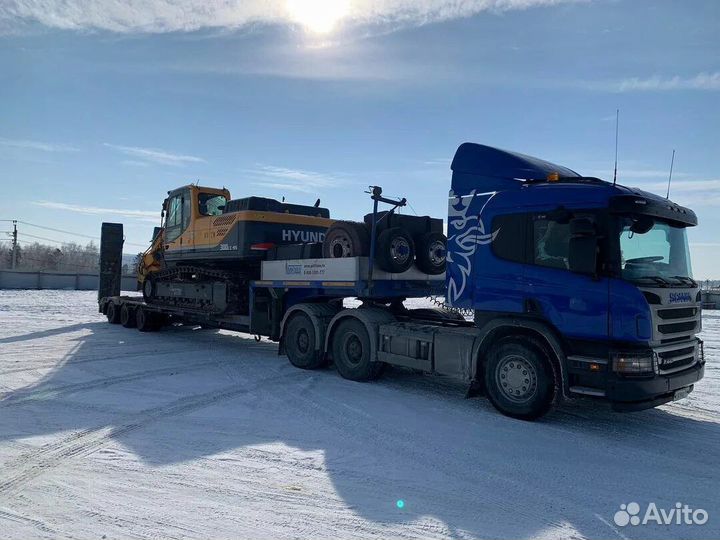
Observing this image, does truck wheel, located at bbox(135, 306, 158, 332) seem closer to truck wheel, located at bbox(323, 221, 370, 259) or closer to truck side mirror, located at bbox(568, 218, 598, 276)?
truck wheel, located at bbox(323, 221, 370, 259)

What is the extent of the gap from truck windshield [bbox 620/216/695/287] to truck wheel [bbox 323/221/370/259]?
414 centimetres

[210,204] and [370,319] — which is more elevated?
[210,204]

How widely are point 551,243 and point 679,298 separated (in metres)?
1.55

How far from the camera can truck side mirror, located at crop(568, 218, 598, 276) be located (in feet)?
19.0

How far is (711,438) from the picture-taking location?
6.01 metres

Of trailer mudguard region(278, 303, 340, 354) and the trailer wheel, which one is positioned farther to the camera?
the trailer wheel

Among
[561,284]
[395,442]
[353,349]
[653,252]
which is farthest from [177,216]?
[653,252]

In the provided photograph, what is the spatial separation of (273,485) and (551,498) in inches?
89.8

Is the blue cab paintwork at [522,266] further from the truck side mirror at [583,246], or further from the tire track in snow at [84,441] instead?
the tire track in snow at [84,441]

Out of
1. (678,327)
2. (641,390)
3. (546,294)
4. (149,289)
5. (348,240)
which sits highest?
(348,240)

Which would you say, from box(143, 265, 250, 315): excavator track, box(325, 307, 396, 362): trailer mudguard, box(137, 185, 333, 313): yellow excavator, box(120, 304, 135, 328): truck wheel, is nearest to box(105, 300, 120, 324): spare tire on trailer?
box(120, 304, 135, 328): truck wheel

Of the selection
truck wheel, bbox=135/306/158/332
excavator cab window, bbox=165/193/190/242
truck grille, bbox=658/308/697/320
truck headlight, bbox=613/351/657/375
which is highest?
excavator cab window, bbox=165/193/190/242

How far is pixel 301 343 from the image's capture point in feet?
32.5

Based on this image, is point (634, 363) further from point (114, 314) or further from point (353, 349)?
point (114, 314)
